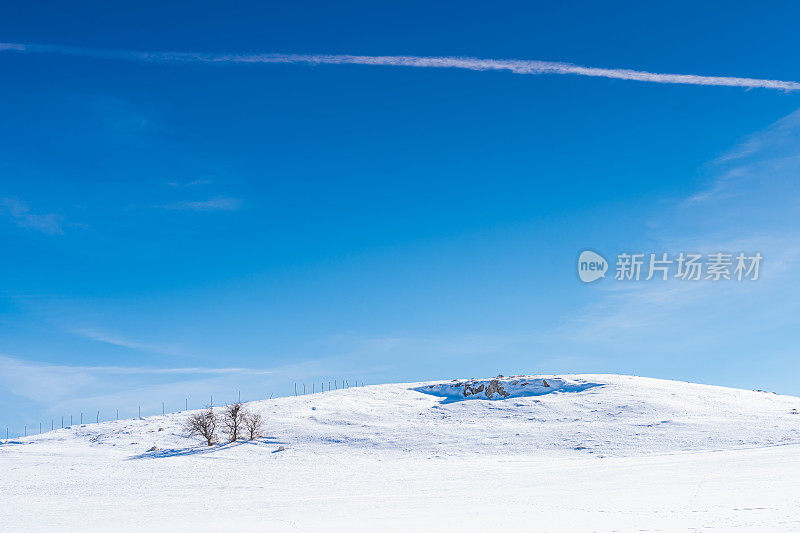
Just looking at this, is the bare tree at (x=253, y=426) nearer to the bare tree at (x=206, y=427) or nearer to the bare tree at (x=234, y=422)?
the bare tree at (x=234, y=422)

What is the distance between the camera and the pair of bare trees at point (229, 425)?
46.4 m

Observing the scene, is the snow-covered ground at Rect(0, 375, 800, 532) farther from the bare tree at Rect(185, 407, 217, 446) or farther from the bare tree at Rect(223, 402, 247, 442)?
the bare tree at Rect(223, 402, 247, 442)

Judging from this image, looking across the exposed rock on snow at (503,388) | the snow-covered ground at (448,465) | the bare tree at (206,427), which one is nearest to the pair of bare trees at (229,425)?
the bare tree at (206,427)

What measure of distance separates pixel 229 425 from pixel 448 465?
62.0 feet

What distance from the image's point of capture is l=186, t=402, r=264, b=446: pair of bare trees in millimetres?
46406

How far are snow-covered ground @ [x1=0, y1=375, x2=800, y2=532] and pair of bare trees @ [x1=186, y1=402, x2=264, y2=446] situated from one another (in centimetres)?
139

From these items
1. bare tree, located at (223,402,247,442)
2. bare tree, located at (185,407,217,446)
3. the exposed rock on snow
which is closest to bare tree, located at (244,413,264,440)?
bare tree, located at (223,402,247,442)

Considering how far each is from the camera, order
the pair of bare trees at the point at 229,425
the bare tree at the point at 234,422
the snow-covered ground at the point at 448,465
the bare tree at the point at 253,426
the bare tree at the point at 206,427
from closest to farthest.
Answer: the snow-covered ground at the point at 448,465 → the bare tree at the point at 206,427 → the pair of bare trees at the point at 229,425 → the bare tree at the point at 234,422 → the bare tree at the point at 253,426

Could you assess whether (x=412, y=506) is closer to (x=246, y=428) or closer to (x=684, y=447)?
(x=684, y=447)

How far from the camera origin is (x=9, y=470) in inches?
1511

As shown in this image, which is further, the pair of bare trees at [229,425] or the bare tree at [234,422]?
the bare tree at [234,422]

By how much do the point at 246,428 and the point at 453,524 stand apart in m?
33.7

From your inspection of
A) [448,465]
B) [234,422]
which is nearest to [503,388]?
[234,422]

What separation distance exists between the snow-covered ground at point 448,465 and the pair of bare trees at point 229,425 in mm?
1389
